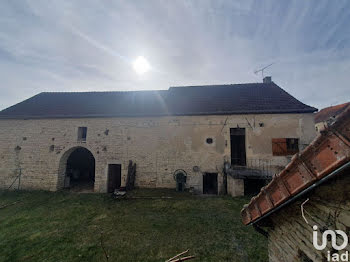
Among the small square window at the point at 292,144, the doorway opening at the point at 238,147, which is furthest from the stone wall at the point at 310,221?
the small square window at the point at 292,144

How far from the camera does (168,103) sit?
38.8 ft

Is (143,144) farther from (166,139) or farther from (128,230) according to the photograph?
(128,230)

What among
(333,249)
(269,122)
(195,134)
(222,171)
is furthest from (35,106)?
(269,122)

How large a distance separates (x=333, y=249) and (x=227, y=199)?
792 cm

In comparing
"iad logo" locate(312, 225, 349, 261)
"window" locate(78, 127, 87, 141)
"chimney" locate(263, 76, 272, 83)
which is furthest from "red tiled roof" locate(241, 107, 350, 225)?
"chimney" locate(263, 76, 272, 83)

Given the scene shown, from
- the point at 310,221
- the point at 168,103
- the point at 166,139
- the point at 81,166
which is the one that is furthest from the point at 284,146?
the point at 81,166

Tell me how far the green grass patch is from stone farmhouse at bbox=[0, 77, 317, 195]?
6.22ft

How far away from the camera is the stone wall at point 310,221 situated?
1.14 metres

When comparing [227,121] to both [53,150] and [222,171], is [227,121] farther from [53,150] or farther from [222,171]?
[53,150]

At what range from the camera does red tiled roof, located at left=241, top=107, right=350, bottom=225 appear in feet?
3.04

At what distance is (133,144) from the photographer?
34.9 feet

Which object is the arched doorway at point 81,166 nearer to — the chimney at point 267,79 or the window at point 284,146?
the window at point 284,146

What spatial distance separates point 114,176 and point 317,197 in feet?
37.7

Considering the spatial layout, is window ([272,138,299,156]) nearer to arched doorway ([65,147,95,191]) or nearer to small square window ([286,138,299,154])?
small square window ([286,138,299,154])
